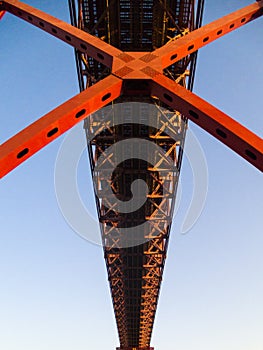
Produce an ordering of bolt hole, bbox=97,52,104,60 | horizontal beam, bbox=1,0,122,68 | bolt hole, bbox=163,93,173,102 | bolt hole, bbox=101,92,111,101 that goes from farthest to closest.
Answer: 1. bolt hole, bbox=97,52,104,60
2. horizontal beam, bbox=1,0,122,68
3. bolt hole, bbox=163,93,173,102
4. bolt hole, bbox=101,92,111,101

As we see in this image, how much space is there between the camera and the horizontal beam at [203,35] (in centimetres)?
797

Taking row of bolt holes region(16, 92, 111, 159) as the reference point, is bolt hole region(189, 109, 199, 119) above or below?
below

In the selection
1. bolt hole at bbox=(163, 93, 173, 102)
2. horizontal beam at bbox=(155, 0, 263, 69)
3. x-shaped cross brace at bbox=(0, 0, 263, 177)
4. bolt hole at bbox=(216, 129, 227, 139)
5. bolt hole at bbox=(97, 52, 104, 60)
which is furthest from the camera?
bolt hole at bbox=(97, 52, 104, 60)

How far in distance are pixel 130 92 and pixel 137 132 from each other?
7045 millimetres

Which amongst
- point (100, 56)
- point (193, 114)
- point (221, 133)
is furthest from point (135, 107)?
point (221, 133)

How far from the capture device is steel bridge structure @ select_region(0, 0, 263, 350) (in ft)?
21.6

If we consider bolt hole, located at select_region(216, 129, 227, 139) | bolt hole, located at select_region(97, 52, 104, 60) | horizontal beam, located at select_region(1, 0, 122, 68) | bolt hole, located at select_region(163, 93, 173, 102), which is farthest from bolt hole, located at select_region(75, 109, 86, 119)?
bolt hole, located at select_region(216, 129, 227, 139)

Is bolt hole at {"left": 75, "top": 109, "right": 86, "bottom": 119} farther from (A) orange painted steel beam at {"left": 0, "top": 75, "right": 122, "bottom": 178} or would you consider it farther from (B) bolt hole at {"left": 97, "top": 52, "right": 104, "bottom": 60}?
(B) bolt hole at {"left": 97, "top": 52, "right": 104, "bottom": 60}

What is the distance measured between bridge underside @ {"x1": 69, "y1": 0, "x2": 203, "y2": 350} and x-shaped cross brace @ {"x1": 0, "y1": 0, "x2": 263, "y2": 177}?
1.77ft

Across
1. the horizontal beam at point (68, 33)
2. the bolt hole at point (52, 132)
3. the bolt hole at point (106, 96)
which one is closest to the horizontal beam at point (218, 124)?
the bolt hole at point (106, 96)

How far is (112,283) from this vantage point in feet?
100

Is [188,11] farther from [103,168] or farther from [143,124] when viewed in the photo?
[103,168]

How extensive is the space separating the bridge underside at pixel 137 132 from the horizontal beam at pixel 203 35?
1087mm

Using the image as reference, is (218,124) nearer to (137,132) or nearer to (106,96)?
(106,96)
